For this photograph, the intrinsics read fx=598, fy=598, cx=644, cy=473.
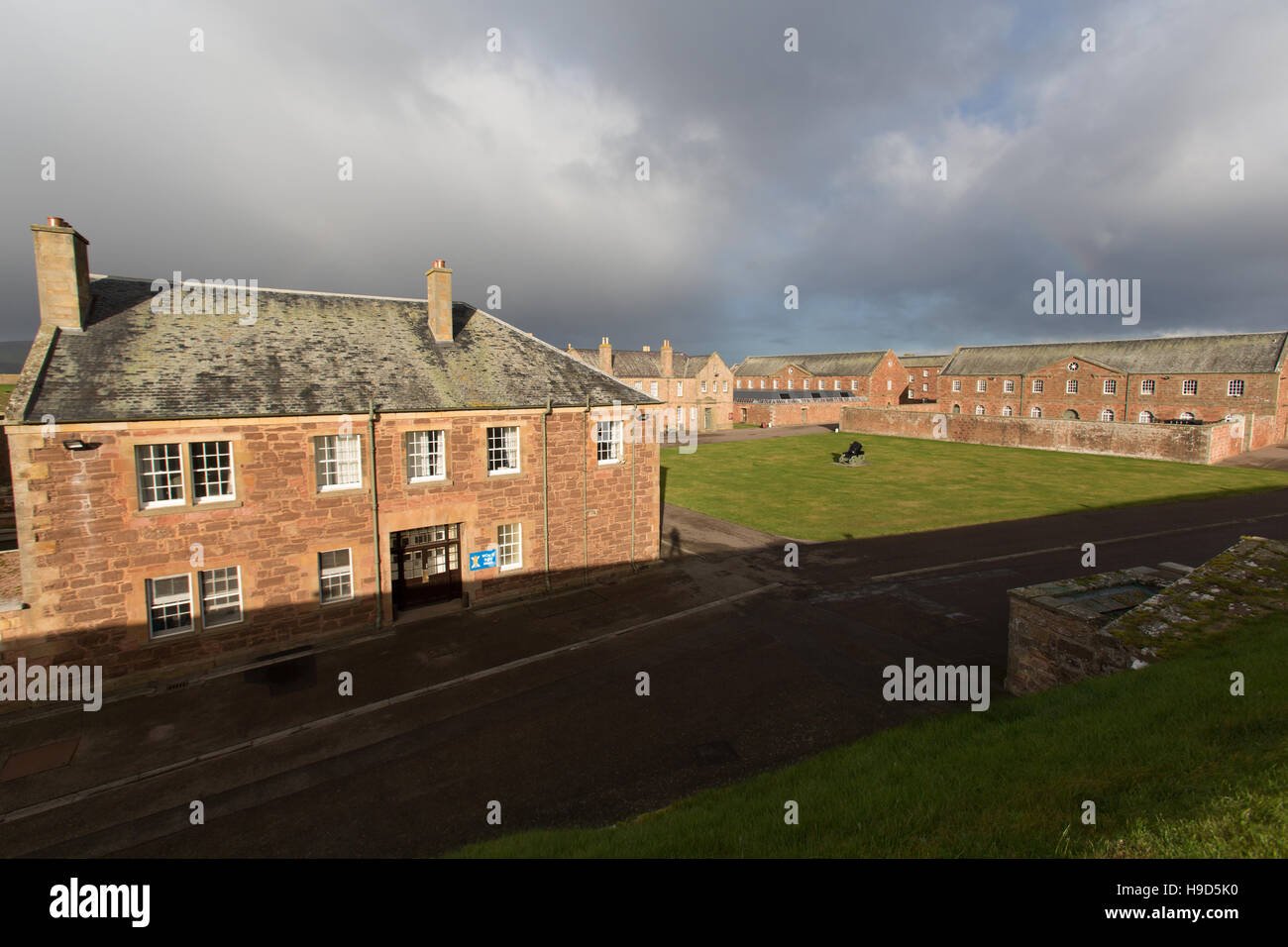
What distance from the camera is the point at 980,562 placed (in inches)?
898

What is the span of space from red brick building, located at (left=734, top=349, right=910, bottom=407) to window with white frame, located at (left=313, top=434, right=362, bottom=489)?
3264 inches

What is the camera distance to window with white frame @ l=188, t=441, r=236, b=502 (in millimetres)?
15641

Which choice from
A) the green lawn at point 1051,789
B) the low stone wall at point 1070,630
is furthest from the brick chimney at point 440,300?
the low stone wall at point 1070,630

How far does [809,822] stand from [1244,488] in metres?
45.2

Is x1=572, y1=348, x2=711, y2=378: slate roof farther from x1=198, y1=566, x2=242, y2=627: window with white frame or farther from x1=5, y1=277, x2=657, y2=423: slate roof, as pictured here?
x1=198, y1=566, x2=242, y2=627: window with white frame

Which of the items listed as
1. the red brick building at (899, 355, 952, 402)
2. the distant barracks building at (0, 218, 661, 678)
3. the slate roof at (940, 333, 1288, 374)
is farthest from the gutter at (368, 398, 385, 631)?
the red brick building at (899, 355, 952, 402)

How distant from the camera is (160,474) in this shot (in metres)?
15.2

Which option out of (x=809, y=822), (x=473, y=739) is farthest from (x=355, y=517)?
(x=809, y=822)

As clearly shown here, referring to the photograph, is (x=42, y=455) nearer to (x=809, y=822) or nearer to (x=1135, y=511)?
(x=809, y=822)

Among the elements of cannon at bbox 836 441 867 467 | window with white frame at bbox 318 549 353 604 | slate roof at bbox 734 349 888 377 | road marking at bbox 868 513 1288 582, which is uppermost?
slate roof at bbox 734 349 888 377

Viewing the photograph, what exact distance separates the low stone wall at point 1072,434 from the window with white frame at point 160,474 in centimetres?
6194

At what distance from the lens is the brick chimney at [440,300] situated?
21.2 meters

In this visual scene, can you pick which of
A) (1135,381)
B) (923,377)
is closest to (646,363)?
(1135,381)

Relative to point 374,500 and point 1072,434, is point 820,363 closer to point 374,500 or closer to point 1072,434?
point 1072,434
